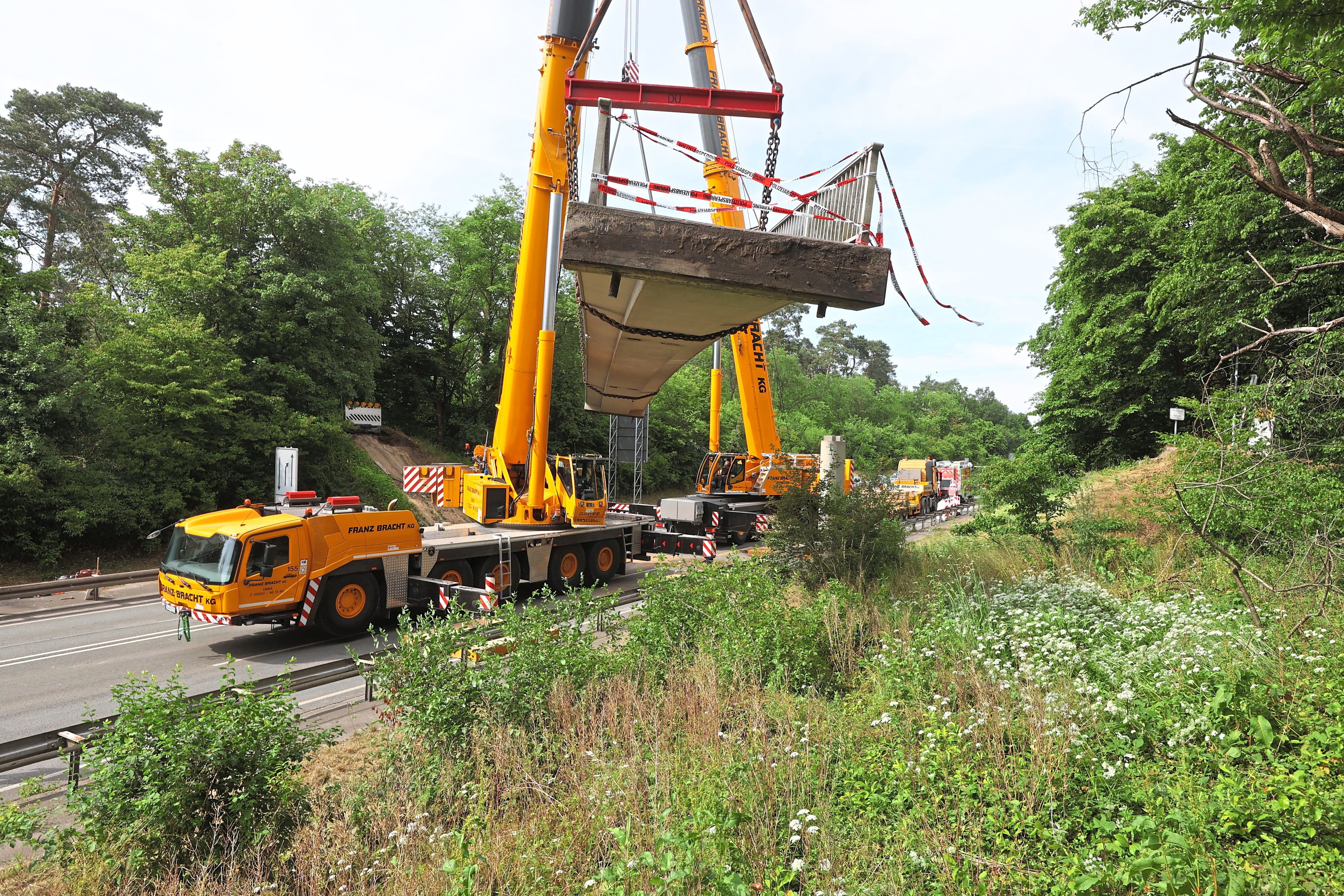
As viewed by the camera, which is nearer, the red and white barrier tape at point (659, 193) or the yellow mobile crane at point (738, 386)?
the red and white barrier tape at point (659, 193)

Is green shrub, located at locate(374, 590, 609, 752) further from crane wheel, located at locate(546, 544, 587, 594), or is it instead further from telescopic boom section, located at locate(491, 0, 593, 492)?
crane wheel, located at locate(546, 544, 587, 594)

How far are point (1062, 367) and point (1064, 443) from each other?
289 cm

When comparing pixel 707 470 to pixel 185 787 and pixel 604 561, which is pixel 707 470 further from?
pixel 185 787

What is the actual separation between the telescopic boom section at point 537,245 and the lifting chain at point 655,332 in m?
3.39

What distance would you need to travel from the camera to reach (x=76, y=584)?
43.2 ft

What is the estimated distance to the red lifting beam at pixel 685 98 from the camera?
19.0 feet

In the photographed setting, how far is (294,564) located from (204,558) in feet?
3.37

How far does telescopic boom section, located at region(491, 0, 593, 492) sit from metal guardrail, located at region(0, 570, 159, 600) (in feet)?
24.7

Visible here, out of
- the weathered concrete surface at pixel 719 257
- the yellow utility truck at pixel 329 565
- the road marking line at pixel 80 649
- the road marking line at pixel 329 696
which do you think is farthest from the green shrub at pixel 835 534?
the road marking line at pixel 80 649

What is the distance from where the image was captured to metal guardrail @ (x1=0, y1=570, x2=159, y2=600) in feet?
40.4

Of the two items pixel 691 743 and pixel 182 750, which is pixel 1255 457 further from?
pixel 182 750

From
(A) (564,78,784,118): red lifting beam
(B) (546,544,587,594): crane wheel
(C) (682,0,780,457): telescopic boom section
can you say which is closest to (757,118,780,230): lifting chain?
(A) (564,78,784,118): red lifting beam

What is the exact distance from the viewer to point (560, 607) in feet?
19.6

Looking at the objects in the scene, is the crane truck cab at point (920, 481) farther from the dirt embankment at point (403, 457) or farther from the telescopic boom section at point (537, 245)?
the telescopic boom section at point (537, 245)
